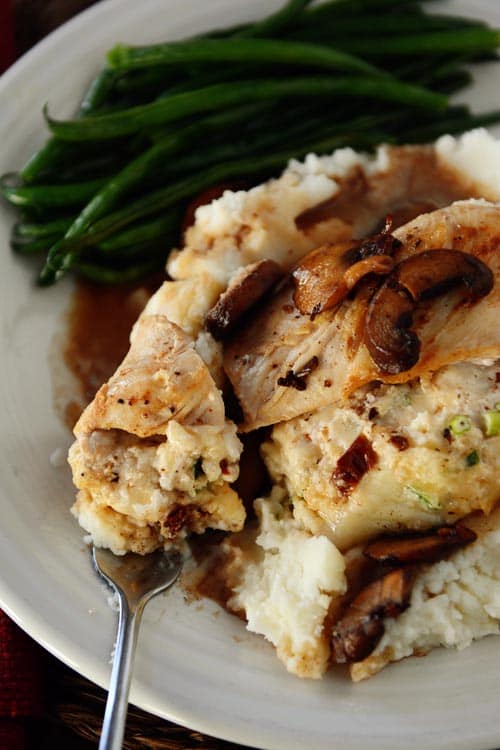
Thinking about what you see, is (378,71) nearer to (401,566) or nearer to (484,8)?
(484,8)

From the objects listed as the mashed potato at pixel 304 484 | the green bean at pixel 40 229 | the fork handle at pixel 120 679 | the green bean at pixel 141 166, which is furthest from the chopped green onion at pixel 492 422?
the green bean at pixel 40 229

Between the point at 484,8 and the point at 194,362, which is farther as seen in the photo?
the point at 484,8

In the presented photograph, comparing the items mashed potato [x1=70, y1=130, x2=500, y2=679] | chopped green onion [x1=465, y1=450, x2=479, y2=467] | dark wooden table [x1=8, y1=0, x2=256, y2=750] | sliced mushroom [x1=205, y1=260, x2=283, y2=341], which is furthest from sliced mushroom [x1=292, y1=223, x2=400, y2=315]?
dark wooden table [x1=8, y1=0, x2=256, y2=750]

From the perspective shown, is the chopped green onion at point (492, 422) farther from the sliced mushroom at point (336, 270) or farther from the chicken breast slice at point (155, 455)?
the chicken breast slice at point (155, 455)

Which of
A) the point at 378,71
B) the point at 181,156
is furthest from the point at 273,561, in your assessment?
the point at 378,71

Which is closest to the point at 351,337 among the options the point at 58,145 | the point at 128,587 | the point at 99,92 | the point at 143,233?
the point at 128,587
